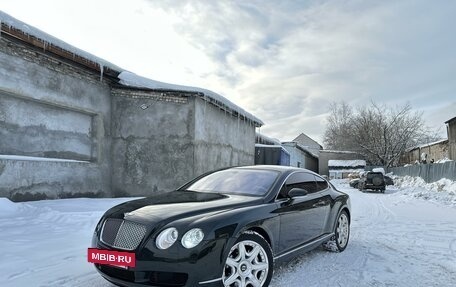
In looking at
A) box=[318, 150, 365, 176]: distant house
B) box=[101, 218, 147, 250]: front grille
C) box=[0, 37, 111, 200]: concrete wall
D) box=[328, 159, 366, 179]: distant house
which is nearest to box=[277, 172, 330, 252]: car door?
box=[101, 218, 147, 250]: front grille

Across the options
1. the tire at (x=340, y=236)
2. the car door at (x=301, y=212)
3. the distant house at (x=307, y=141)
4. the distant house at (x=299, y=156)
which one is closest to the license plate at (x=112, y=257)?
the car door at (x=301, y=212)

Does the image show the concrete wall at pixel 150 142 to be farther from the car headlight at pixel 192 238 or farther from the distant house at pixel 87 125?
the car headlight at pixel 192 238

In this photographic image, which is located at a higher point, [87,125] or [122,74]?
[122,74]

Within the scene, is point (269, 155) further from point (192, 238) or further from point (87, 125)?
point (192, 238)

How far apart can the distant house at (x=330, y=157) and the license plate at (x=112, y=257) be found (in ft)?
175

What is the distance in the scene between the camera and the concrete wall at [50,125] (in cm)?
882

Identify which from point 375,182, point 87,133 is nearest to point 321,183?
point 87,133

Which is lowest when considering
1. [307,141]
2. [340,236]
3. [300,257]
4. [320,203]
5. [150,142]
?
[300,257]

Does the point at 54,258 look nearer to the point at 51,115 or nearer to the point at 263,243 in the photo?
the point at 263,243

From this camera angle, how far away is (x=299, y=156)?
4231 centimetres

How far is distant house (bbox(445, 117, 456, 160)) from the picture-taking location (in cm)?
2908

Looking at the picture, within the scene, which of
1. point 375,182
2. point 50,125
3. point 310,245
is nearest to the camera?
point 310,245

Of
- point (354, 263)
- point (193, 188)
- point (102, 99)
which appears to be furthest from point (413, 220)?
point (102, 99)

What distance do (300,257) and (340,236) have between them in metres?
0.98
